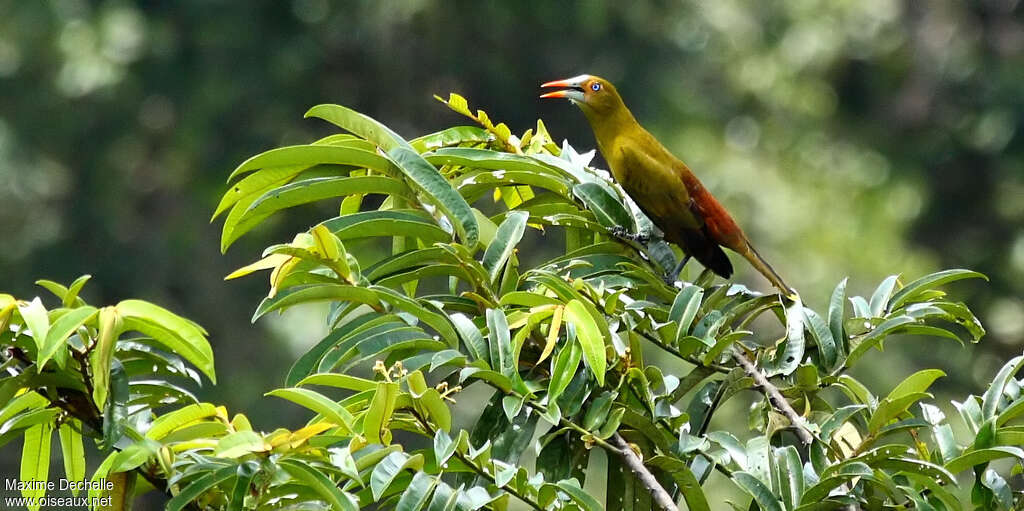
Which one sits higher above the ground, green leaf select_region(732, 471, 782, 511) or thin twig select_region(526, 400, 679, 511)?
thin twig select_region(526, 400, 679, 511)

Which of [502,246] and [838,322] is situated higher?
[502,246]

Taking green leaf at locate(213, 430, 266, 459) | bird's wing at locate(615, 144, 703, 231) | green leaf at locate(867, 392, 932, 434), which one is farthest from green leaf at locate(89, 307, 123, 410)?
bird's wing at locate(615, 144, 703, 231)

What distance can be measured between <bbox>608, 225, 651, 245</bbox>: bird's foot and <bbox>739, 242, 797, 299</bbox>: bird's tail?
0.27 m

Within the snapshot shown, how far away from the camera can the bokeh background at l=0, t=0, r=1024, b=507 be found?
1174 cm

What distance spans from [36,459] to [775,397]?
1.08 meters

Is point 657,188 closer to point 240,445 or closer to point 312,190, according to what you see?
point 312,190

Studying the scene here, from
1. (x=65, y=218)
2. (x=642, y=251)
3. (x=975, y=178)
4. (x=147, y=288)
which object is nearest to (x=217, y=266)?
(x=147, y=288)

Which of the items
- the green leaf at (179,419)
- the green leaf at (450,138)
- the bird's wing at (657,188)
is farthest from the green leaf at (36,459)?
the bird's wing at (657,188)

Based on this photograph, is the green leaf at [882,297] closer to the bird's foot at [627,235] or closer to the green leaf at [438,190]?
the bird's foot at [627,235]

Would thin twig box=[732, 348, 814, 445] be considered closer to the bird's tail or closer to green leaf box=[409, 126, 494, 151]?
the bird's tail

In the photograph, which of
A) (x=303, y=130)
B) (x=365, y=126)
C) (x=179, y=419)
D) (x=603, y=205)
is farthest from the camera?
(x=303, y=130)

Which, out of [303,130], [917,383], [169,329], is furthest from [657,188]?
[303,130]

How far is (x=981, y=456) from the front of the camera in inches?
69.2

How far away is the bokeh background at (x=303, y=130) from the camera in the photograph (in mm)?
11742
